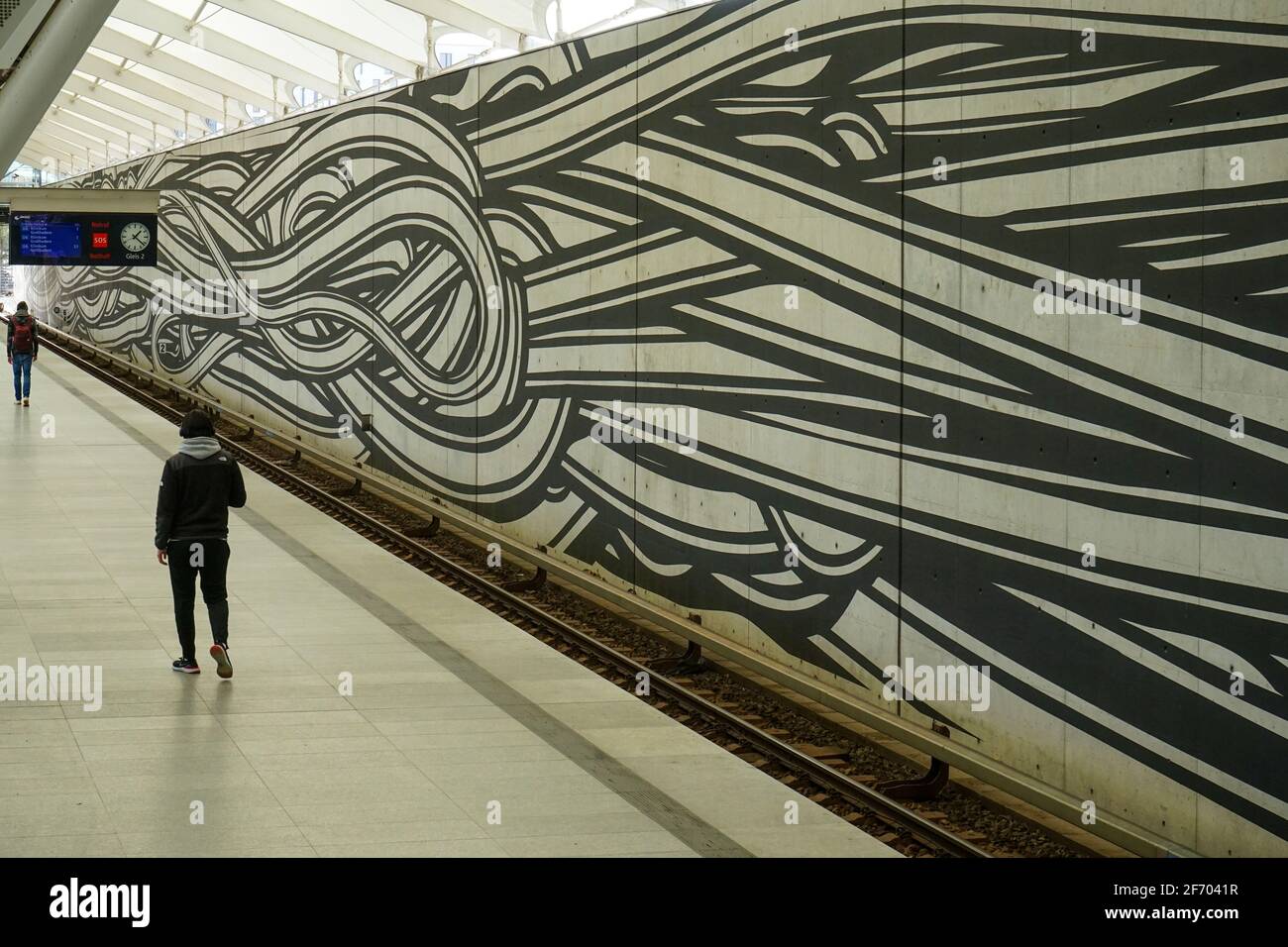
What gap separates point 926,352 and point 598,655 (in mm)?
3579

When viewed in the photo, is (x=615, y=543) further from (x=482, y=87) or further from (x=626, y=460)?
(x=482, y=87)

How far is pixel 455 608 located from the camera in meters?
11.1

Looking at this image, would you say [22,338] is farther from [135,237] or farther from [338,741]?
[338,741]

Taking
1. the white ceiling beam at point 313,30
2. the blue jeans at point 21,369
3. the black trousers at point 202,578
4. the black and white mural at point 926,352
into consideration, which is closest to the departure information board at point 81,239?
the blue jeans at point 21,369

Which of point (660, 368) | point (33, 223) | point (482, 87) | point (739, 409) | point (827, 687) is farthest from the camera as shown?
point (33, 223)

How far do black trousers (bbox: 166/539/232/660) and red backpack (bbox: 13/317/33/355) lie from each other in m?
14.1

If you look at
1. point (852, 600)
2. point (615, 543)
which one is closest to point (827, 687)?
point (852, 600)

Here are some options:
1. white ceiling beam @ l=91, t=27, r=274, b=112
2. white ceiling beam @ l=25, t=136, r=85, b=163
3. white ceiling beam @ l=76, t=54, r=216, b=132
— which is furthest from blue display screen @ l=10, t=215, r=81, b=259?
white ceiling beam @ l=25, t=136, r=85, b=163

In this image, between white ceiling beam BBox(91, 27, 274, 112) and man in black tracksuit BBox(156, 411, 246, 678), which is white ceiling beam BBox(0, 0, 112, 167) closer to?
man in black tracksuit BBox(156, 411, 246, 678)

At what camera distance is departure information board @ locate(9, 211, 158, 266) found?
67.8ft

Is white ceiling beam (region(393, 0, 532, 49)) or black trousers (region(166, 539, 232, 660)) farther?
white ceiling beam (region(393, 0, 532, 49))

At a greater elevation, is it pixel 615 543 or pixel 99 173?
pixel 99 173

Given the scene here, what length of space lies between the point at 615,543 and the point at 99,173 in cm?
2472

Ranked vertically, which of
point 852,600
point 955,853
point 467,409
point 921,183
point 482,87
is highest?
point 482,87
